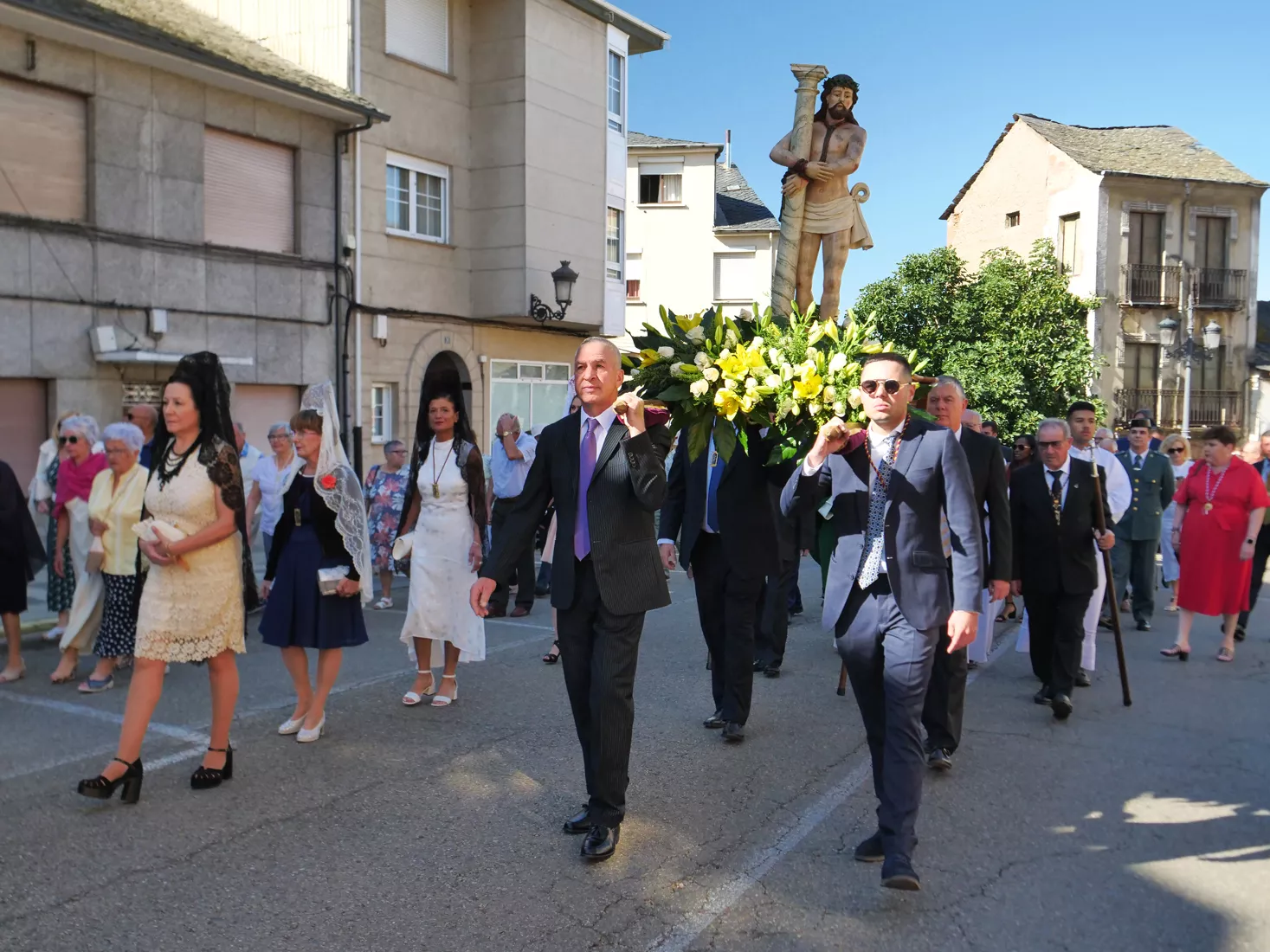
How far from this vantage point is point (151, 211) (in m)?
14.4

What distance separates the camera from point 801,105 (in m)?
8.89

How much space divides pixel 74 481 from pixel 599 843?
5.76 metres

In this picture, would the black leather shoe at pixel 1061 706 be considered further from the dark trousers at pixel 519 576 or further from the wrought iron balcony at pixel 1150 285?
the wrought iron balcony at pixel 1150 285

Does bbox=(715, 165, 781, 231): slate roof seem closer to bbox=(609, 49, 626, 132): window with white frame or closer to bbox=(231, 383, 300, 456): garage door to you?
bbox=(609, 49, 626, 132): window with white frame

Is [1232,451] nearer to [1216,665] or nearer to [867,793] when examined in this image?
[1216,665]

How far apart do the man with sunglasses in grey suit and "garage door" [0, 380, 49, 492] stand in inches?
457

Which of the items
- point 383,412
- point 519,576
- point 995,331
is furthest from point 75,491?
point 995,331

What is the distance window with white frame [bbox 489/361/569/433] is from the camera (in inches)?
827

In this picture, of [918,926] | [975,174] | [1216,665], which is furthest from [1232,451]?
[975,174]

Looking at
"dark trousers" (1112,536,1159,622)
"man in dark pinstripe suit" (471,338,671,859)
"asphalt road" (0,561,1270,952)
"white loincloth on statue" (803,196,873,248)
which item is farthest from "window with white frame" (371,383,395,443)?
"man in dark pinstripe suit" (471,338,671,859)

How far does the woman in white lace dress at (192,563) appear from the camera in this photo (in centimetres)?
521

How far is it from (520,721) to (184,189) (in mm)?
11045

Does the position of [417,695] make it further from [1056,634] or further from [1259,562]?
[1259,562]

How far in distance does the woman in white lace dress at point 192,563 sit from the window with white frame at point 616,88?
18.8 meters
